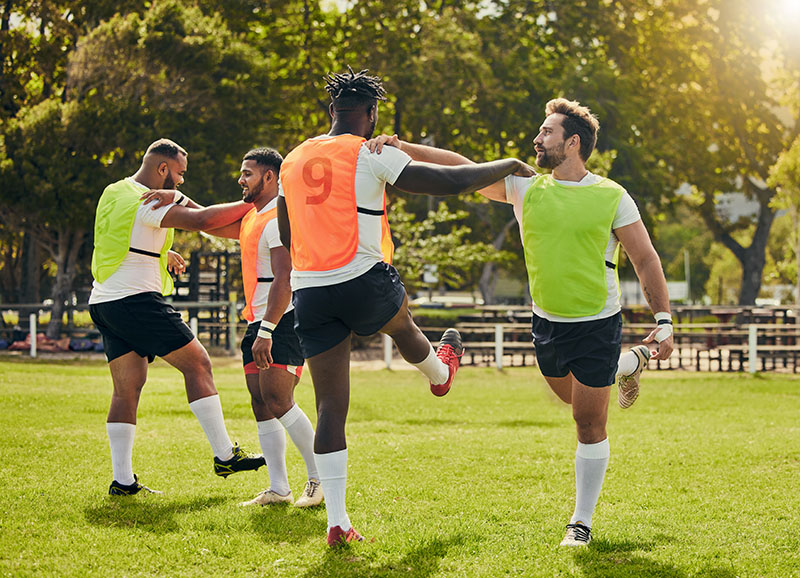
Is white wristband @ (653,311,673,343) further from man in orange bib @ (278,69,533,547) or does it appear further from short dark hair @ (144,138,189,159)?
short dark hair @ (144,138,189,159)

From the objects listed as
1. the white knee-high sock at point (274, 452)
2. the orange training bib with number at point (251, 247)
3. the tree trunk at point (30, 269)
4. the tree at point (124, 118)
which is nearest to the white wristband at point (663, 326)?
the orange training bib with number at point (251, 247)

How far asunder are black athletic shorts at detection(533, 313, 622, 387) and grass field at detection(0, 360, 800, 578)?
0.58 meters

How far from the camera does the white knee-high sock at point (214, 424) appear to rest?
607 cm

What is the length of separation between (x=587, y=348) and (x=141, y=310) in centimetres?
302

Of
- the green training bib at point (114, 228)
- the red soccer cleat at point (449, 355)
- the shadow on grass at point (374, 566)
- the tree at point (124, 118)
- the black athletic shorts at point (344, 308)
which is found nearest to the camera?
the shadow on grass at point (374, 566)

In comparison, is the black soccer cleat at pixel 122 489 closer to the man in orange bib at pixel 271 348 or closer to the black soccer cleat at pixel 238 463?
the black soccer cleat at pixel 238 463

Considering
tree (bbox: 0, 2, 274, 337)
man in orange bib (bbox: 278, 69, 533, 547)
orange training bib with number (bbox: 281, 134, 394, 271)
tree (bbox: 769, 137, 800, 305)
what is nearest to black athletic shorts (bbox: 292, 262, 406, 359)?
man in orange bib (bbox: 278, 69, 533, 547)

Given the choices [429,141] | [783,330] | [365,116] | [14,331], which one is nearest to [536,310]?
[365,116]

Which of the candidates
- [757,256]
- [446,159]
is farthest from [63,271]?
[757,256]

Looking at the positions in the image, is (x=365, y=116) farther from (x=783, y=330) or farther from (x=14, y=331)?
(x=14, y=331)

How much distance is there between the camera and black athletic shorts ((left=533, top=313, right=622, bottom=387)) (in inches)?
187

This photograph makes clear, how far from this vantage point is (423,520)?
18.0 feet

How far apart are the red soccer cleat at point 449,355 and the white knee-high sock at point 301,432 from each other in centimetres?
104

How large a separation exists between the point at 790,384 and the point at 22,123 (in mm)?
21468
